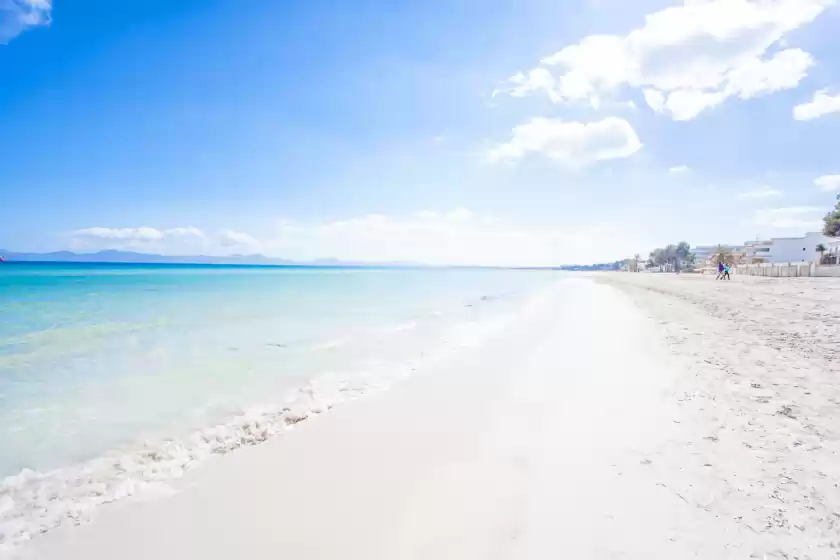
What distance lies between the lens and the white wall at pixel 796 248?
79.5m

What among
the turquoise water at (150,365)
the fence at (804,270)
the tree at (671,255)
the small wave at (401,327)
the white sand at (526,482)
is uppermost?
the tree at (671,255)

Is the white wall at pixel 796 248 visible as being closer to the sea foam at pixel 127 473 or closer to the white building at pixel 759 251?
the white building at pixel 759 251

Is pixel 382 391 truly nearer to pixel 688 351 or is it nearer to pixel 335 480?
pixel 335 480

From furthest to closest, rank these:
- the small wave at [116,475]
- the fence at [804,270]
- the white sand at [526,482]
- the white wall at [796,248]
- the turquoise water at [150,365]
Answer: the white wall at [796,248]
the fence at [804,270]
the turquoise water at [150,365]
the small wave at [116,475]
the white sand at [526,482]

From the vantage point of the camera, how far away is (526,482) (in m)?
3.36

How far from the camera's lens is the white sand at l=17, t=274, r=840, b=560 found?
8.61 ft

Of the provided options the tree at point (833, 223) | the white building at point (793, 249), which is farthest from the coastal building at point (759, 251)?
the tree at point (833, 223)

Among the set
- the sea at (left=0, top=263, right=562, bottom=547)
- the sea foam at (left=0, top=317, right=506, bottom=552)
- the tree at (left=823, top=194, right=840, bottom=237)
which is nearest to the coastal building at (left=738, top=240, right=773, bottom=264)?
the tree at (left=823, top=194, right=840, bottom=237)

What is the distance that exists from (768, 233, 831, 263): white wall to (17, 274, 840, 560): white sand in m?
107

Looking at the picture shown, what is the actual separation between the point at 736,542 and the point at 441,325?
39.3ft

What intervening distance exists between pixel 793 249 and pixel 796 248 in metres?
0.84

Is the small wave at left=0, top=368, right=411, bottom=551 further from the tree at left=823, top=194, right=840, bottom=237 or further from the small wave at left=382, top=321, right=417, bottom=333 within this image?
the tree at left=823, top=194, right=840, bottom=237

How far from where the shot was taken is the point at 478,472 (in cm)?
361

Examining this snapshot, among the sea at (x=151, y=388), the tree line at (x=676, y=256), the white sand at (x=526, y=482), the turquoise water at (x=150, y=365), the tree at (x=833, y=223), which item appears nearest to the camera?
the white sand at (x=526, y=482)
